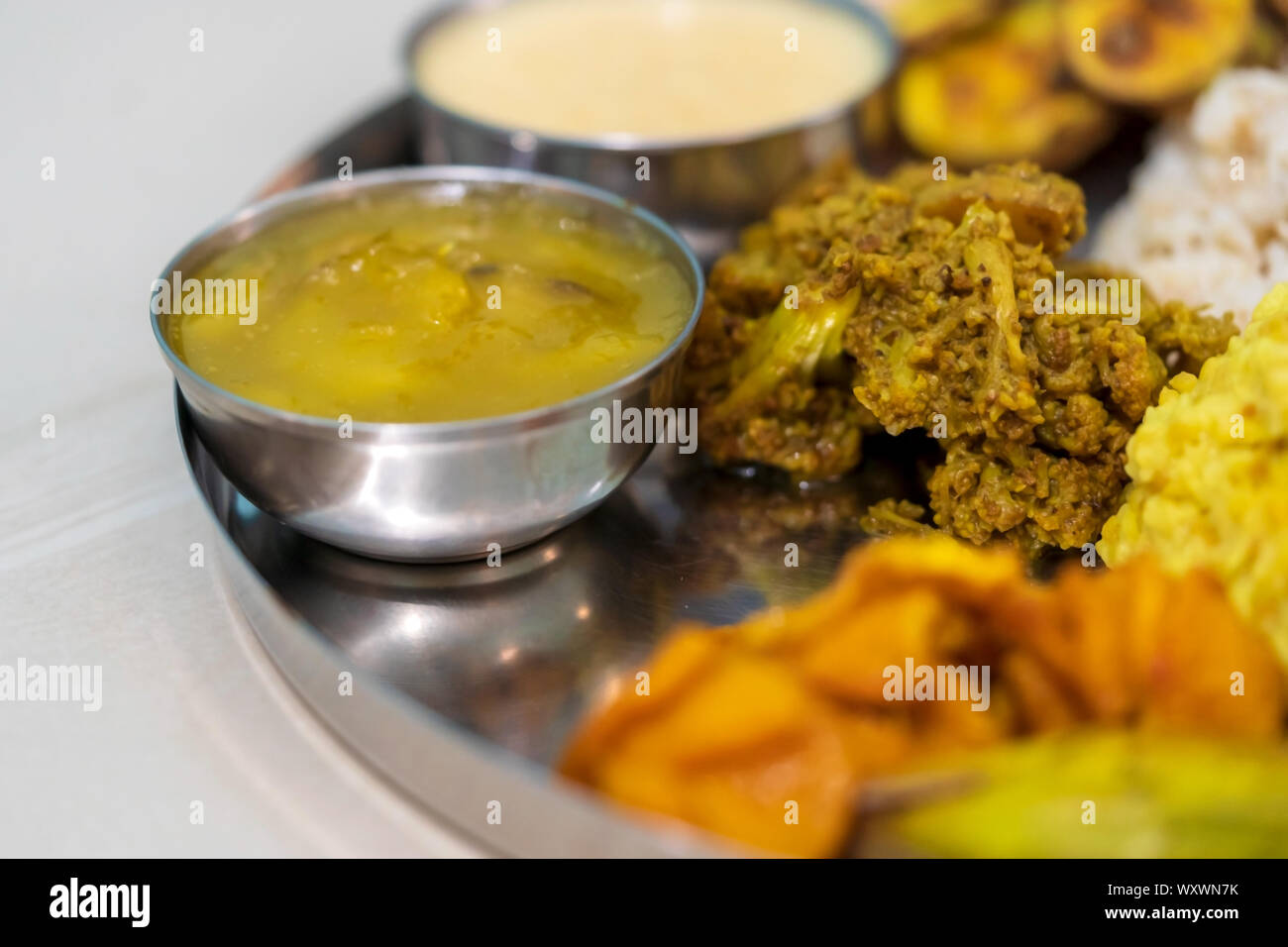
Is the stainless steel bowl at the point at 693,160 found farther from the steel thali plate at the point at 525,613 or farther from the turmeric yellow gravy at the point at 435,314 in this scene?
the steel thali plate at the point at 525,613

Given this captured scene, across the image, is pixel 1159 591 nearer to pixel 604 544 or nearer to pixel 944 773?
pixel 944 773

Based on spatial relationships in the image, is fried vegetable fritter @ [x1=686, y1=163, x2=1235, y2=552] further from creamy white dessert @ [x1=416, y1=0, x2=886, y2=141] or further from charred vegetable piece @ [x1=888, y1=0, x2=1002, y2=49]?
charred vegetable piece @ [x1=888, y1=0, x2=1002, y2=49]

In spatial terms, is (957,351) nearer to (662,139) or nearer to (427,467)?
(427,467)

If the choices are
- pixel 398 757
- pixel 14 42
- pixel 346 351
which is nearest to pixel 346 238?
pixel 346 351

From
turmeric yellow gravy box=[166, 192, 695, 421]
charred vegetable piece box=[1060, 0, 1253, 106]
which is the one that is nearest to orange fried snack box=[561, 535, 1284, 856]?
turmeric yellow gravy box=[166, 192, 695, 421]

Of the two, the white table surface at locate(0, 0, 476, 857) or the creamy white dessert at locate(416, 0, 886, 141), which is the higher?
the creamy white dessert at locate(416, 0, 886, 141)

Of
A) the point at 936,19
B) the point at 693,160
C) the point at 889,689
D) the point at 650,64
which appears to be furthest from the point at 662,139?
the point at 889,689

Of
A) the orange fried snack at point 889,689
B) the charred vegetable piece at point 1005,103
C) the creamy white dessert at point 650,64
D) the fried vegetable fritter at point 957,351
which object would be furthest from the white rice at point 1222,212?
the orange fried snack at point 889,689
